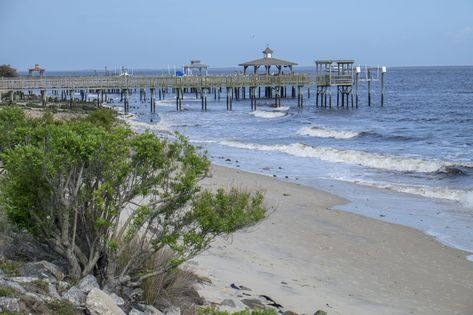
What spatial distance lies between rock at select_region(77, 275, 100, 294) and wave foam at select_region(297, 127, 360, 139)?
32.3 meters

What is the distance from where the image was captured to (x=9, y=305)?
646 cm

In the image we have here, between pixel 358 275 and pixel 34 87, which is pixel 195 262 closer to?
pixel 358 275

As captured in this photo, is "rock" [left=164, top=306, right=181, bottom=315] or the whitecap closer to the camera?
"rock" [left=164, top=306, right=181, bottom=315]

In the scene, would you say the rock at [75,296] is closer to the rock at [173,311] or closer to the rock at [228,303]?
the rock at [173,311]

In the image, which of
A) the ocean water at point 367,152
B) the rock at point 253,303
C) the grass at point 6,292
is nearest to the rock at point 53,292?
the grass at point 6,292

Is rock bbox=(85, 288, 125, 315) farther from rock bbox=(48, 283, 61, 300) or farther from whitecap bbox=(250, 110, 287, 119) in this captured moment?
whitecap bbox=(250, 110, 287, 119)

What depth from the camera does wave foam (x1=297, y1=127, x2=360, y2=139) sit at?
39625mm

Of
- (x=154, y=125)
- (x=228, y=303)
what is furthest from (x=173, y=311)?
(x=154, y=125)

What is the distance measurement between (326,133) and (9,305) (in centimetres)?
3523

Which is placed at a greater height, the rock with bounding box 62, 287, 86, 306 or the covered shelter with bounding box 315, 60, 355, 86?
the covered shelter with bounding box 315, 60, 355, 86

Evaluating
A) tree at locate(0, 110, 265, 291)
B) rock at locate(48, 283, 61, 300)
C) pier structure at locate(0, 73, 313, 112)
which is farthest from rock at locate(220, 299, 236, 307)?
pier structure at locate(0, 73, 313, 112)

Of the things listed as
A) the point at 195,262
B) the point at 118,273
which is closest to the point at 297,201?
the point at 195,262

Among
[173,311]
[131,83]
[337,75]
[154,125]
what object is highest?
[337,75]

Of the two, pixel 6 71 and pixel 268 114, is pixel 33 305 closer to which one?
pixel 268 114
